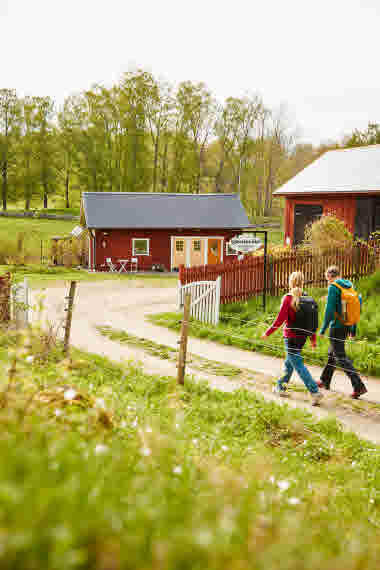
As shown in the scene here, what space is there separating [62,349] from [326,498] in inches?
248

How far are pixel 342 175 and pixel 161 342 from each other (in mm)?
13597

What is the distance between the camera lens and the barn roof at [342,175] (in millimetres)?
18969

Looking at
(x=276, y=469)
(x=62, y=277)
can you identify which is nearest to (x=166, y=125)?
(x=62, y=277)

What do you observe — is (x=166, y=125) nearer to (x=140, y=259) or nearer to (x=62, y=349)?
(x=140, y=259)

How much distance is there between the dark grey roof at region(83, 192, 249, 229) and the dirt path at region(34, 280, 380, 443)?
9.10 metres

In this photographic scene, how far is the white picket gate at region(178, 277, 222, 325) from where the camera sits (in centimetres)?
1366

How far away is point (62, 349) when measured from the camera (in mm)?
9180

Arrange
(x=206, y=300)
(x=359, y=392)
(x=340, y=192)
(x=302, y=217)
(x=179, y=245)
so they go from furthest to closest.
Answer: (x=179, y=245) → (x=302, y=217) → (x=340, y=192) → (x=206, y=300) → (x=359, y=392)

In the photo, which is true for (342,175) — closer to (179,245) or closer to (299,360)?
(179,245)

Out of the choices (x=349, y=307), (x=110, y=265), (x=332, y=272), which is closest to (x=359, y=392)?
(x=349, y=307)

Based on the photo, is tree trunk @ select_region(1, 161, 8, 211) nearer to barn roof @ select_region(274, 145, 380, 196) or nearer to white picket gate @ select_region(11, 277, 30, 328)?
barn roof @ select_region(274, 145, 380, 196)

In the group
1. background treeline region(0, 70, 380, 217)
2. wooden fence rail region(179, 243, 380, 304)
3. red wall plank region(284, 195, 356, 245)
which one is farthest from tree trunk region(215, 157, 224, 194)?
wooden fence rail region(179, 243, 380, 304)

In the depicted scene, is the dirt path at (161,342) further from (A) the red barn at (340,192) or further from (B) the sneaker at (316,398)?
(A) the red barn at (340,192)

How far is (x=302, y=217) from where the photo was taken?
2303 centimetres
